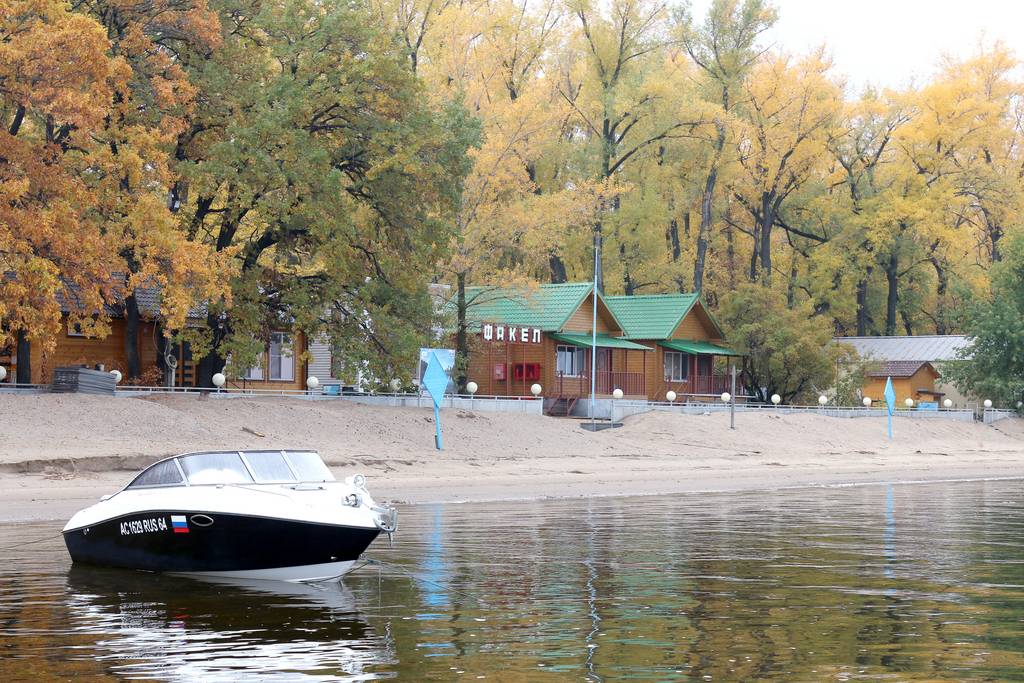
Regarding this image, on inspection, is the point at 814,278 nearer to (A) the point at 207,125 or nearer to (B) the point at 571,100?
(B) the point at 571,100

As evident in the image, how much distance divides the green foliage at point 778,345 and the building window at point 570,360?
36.0 ft

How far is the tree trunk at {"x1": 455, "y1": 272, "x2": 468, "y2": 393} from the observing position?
4919 centimetres

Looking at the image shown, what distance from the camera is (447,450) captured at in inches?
1480

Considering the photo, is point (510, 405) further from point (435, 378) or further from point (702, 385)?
point (702, 385)

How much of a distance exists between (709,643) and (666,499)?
1823 centimetres

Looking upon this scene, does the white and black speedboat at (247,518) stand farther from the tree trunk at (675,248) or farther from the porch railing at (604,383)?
the tree trunk at (675,248)

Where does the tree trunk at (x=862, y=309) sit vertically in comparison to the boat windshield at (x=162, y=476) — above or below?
above

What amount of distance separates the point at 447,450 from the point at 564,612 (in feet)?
76.9

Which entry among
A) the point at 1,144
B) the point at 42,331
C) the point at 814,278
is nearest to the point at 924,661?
the point at 42,331

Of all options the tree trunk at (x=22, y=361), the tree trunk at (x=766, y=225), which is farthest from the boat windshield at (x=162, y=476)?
the tree trunk at (x=766, y=225)

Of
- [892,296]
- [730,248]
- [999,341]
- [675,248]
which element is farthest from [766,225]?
[999,341]

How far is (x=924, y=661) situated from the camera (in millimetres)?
11609

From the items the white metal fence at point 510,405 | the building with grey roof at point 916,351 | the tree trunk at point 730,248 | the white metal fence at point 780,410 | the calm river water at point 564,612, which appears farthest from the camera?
the tree trunk at point 730,248

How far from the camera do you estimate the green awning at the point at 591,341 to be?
180 feet
